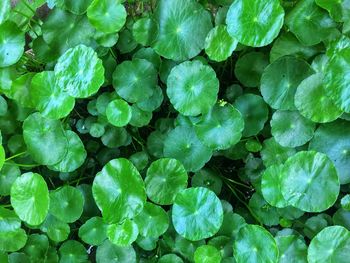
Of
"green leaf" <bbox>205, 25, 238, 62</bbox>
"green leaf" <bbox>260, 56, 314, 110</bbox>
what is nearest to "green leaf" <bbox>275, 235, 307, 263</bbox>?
"green leaf" <bbox>260, 56, 314, 110</bbox>

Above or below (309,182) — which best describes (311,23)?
above

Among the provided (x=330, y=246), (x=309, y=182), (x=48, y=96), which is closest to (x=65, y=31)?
(x=48, y=96)

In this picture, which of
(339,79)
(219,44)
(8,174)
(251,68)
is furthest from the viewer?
(8,174)

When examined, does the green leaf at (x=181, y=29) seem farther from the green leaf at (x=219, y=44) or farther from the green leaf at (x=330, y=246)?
the green leaf at (x=330, y=246)

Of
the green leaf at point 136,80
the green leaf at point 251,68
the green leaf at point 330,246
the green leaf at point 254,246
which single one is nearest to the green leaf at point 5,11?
the green leaf at point 136,80

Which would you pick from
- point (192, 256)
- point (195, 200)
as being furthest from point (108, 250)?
point (195, 200)

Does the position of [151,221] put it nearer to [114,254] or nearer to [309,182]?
[114,254]
